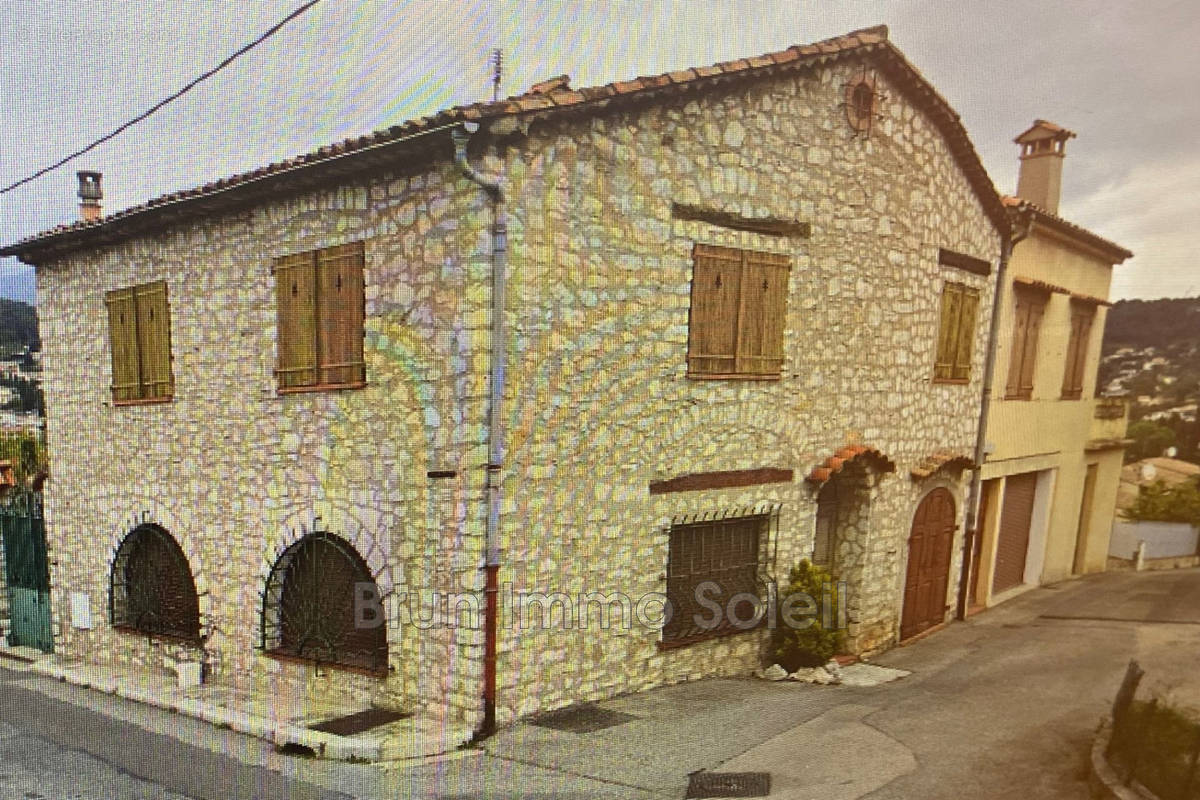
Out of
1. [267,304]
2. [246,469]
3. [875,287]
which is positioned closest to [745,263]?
[875,287]

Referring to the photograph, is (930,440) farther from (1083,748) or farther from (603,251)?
(603,251)

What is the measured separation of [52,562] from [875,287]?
13313 mm

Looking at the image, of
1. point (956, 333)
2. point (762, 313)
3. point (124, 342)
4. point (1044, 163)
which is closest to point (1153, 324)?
point (956, 333)

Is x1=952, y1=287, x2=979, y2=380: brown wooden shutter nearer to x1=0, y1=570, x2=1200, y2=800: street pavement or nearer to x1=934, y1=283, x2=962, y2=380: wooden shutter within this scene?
x1=934, y1=283, x2=962, y2=380: wooden shutter

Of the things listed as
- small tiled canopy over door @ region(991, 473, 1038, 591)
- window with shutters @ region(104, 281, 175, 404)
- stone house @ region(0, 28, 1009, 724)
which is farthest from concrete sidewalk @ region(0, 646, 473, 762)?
small tiled canopy over door @ region(991, 473, 1038, 591)

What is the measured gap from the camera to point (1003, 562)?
13828 mm

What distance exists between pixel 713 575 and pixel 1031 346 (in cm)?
864

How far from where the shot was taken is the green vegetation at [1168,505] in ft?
66.5

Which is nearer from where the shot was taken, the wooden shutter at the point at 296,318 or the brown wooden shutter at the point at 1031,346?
the wooden shutter at the point at 296,318

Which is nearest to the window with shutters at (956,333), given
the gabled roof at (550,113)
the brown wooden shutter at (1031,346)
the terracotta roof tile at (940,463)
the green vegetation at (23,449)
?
the terracotta roof tile at (940,463)

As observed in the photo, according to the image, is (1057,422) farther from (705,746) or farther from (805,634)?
(705,746)

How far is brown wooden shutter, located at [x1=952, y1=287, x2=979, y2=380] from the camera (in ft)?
36.0

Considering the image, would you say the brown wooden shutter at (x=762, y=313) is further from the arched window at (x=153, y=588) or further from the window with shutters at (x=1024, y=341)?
the arched window at (x=153, y=588)

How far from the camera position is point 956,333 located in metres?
10.9
